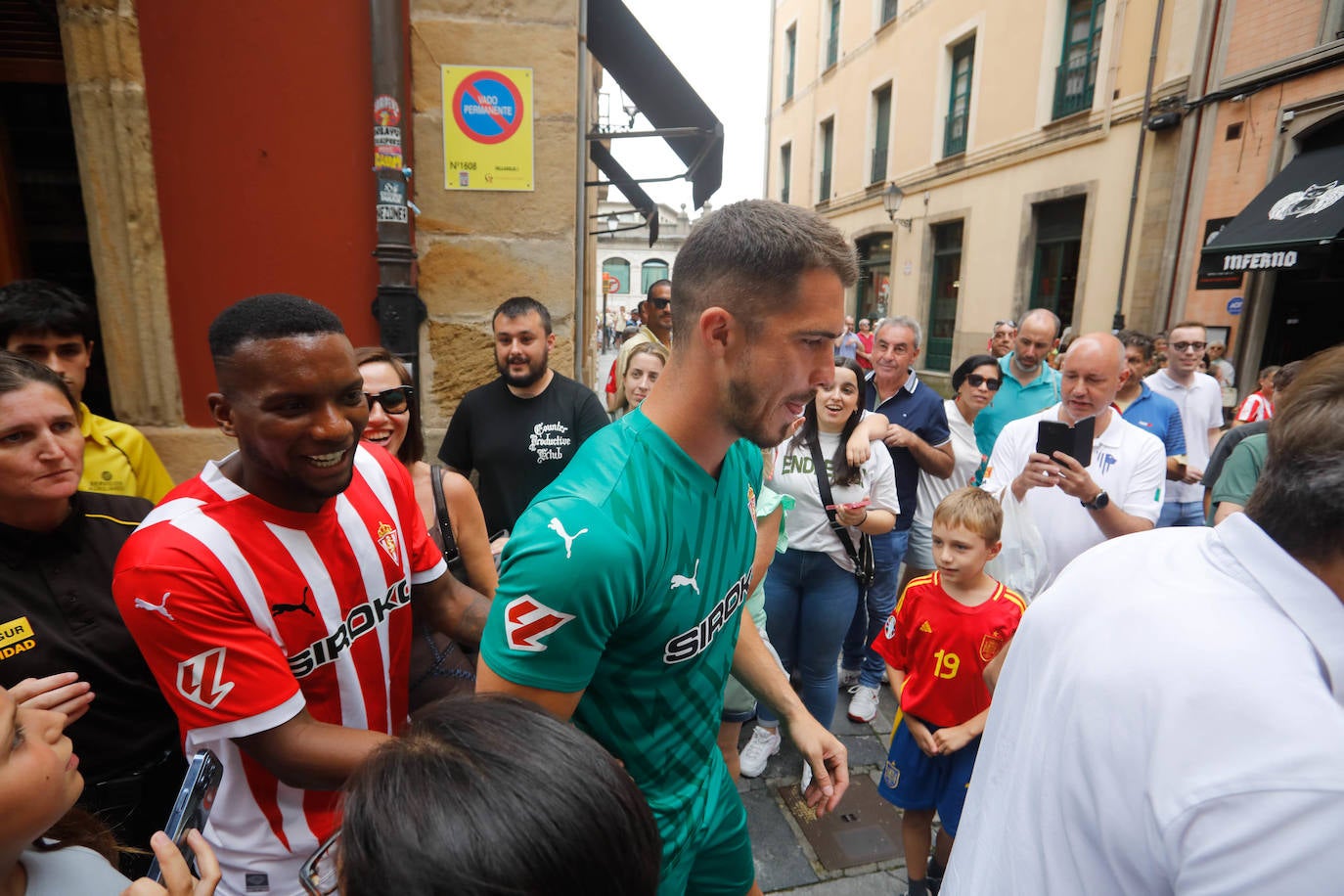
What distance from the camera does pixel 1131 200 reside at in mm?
10695

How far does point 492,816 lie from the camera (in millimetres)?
741

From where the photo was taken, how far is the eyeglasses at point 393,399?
2.45m

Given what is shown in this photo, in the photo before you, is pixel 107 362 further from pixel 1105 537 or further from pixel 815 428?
pixel 1105 537

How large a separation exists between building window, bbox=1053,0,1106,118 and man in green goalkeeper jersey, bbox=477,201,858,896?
45.6ft

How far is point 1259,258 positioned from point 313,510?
1110 centimetres

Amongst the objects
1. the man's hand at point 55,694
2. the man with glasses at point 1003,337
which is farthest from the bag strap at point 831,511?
the man with glasses at point 1003,337

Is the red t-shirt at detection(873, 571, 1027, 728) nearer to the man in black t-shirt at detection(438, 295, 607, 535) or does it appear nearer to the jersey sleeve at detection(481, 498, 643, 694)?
the jersey sleeve at detection(481, 498, 643, 694)

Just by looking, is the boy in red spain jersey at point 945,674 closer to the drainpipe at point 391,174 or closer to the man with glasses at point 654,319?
the man with glasses at point 654,319

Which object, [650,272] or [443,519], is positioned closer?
[443,519]

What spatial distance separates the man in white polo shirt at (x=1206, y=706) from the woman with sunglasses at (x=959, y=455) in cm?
284

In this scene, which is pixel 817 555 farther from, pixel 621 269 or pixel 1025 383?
pixel 621 269

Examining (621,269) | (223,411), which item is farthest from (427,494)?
(621,269)

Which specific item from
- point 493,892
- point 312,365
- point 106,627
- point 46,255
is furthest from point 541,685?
point 46,255

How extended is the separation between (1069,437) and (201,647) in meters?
3.16
